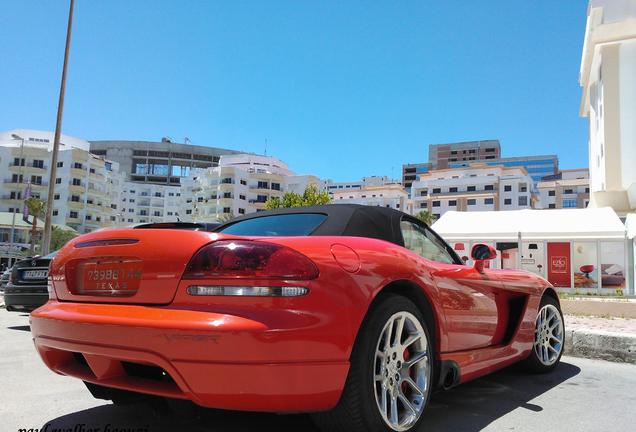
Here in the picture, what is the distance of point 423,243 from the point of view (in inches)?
130

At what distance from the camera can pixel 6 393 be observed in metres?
3.44

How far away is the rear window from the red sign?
20533 mm

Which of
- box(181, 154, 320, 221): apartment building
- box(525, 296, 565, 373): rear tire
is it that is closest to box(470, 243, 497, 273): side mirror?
box(525, 296, 565, 373): rear tire

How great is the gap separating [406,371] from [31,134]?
10427 cm

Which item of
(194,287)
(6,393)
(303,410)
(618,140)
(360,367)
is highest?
(618,140)

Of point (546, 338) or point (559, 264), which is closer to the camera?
point (546, 338)

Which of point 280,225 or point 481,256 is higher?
point 280,225

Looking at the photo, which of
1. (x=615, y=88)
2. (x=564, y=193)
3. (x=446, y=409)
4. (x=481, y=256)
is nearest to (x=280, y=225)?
(x=481, y=256)

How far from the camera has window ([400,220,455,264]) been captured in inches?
122

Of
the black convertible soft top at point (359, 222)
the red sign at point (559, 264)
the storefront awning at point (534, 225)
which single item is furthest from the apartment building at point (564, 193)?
the black convertible soft top at point (359, 222)

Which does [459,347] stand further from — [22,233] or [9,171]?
[9,171]

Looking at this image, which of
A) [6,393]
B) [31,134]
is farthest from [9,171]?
[6,393]

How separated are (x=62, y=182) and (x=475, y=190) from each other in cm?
7182

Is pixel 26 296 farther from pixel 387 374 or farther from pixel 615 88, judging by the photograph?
pixel 615 88
